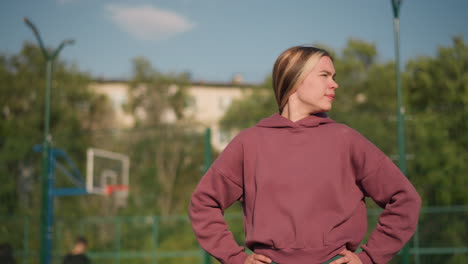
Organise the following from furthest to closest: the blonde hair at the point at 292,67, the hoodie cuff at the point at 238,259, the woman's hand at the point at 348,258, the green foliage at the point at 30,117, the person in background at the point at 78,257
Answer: the green foliage at the point at 30,117, the person in background at the point at 78,257, the blonde hair at the point at 292,67, the hoodie cuff at the point at 238,259, the woman's hand at the point at 348,258

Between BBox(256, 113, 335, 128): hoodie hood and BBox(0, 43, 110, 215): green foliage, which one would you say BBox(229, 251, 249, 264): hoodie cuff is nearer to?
BBox(256, 113, 335, 128): hoodie hood

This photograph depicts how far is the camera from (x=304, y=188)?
196cm

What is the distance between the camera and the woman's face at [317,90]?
2111mm

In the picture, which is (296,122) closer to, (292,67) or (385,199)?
(292,67)

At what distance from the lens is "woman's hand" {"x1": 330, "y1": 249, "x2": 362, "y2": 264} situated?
1.88 metres

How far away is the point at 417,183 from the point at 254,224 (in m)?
12.9

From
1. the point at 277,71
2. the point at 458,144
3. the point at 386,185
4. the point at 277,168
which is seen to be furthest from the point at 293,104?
the point at 458,144

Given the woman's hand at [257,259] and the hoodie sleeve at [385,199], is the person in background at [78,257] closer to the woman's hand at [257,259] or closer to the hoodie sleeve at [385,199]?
the woman's hand at [257,259]

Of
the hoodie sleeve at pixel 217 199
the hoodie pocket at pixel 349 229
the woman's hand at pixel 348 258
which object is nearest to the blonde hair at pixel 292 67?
the hoodie sleeve at pixel 217 199

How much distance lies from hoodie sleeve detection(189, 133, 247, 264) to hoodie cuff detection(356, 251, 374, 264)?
0.43m

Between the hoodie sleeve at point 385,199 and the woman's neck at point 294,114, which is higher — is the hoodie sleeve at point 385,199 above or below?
below

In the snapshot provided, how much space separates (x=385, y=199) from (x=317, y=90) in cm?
45

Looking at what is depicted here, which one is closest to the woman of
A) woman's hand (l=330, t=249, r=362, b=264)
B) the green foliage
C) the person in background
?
woman's hand (l=330, t=249, r=362, b=264)

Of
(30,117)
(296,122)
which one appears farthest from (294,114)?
(30,117)
